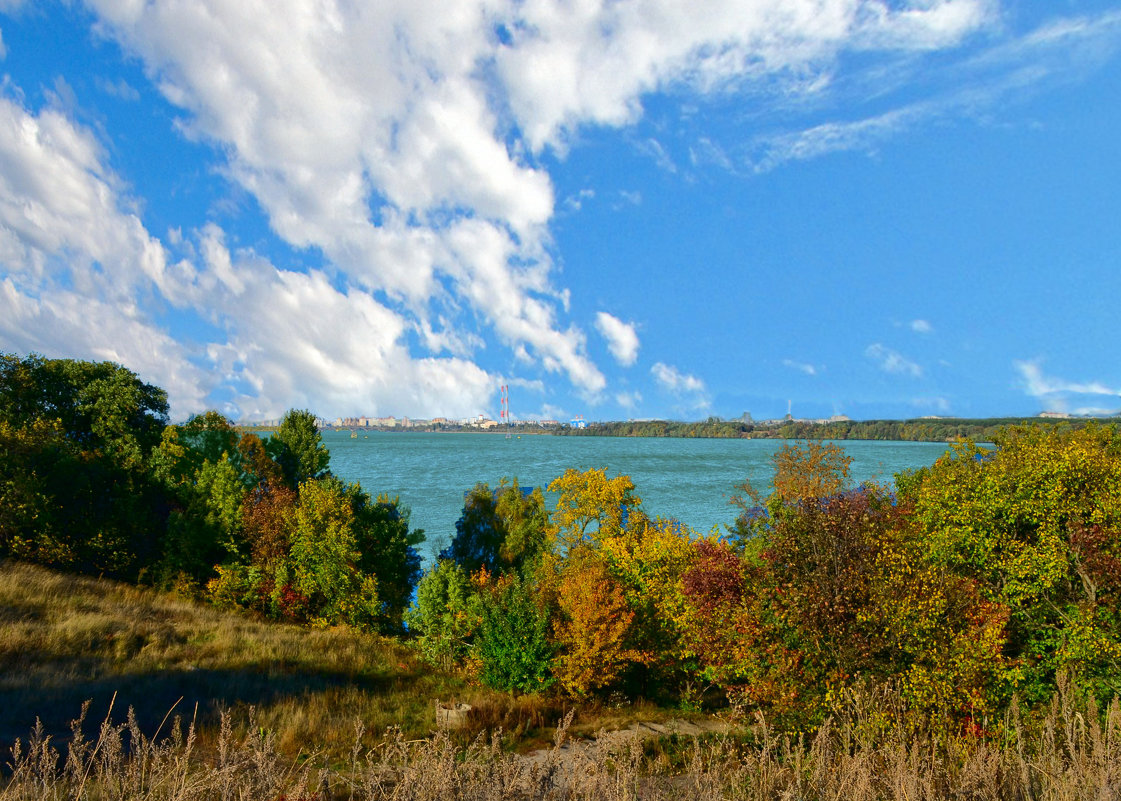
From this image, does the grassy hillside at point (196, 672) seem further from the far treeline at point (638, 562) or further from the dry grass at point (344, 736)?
the far treeline at point (638, 562)

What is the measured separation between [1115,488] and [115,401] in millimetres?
45147

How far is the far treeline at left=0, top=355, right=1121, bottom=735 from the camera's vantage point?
13.7 m

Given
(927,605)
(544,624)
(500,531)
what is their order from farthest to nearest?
1. (500,531)
2. (544,624)
3. (927,605)

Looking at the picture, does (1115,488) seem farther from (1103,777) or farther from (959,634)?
(1103,777)

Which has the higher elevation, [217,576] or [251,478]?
[251,478]

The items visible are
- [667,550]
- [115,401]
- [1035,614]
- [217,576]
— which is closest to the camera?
[1035,614]

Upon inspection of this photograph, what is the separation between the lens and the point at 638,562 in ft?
82.1

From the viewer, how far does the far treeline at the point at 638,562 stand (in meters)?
13.7

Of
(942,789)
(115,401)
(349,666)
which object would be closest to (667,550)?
(349,666)

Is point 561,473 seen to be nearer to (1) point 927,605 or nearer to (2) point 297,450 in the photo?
(2) point 297,450

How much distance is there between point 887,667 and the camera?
43.5 ft

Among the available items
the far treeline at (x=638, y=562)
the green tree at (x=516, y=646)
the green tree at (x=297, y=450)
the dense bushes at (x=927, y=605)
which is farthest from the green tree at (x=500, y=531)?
the dense bushes at (x=927, y=605)

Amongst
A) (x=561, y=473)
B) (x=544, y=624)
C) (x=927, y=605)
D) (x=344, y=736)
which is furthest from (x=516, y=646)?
(x=561, y=473)

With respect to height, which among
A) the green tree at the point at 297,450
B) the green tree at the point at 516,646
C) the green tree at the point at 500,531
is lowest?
the green tree at the point at 516,646
